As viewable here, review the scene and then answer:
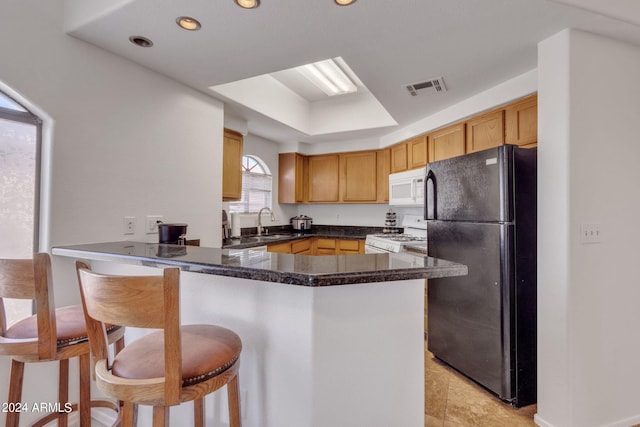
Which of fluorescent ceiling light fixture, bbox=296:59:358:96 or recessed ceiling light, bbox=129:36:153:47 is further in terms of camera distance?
fluorescent ceiling light fixture, bbox=296:59:358:96

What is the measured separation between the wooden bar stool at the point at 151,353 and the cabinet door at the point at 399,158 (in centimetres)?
332

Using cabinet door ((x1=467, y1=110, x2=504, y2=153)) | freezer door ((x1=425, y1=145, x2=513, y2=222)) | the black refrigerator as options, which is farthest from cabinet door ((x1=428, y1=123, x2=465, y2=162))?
the black refrigerator

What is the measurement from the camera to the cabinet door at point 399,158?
12.7 ft

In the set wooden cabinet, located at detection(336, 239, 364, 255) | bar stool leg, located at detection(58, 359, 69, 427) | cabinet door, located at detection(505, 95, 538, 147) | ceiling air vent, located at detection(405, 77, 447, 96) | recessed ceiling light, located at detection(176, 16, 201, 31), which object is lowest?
bar stool leg, located at detection(58, 359, 69, 427)

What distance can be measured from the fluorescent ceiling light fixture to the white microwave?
1239 millimetres

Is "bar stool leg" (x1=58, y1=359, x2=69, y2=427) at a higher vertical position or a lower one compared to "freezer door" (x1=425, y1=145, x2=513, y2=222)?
lower

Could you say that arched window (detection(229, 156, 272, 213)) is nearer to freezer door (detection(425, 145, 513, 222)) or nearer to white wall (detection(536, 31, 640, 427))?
freezer door (detection(425, 145, 513, 222))

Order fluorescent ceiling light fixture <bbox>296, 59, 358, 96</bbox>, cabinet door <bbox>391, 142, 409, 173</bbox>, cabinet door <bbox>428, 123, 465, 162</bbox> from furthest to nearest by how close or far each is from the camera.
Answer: cabinet door <bbox>391, 142, 409, 173</bbox>
fluorescent ceiling light fixture <bbox>296, 59, 358, 96</bbox>
cabinet door <bbox>428, 123, 465, 162</bbox>

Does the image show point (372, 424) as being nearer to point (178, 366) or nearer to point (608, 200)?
point (178, 366)

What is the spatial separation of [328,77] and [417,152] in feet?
4.43

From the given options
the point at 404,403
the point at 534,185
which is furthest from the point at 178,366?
the point at 534,185

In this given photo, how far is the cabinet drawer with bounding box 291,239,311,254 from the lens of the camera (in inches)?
162

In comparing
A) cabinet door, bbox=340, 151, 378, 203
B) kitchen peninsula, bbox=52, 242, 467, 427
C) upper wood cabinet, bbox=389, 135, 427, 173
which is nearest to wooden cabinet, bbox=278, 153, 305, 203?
cabinet door, bbox=340, 151, 378, 203

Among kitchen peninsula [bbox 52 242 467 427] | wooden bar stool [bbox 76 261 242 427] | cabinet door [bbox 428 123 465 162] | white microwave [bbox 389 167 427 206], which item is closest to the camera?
wooden bar stool [bbox 76 261 242 427]
